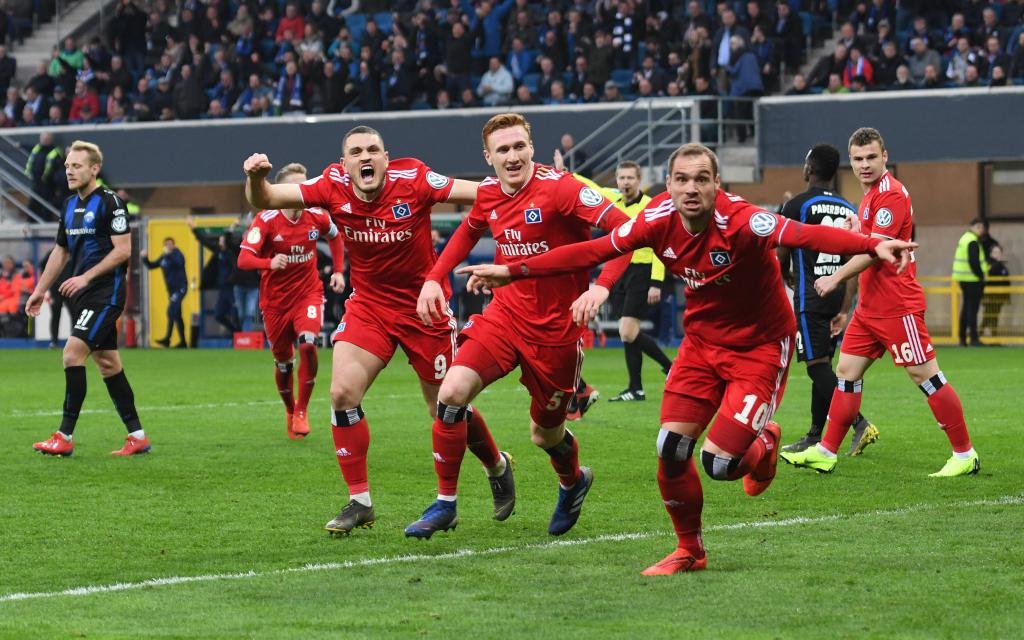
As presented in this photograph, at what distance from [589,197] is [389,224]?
1287 mm

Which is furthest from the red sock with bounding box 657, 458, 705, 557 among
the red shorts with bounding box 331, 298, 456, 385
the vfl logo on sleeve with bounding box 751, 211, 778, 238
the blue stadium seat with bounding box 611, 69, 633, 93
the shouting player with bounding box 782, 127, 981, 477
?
the blue stadium seat with bounding box 611, 69, 633, 93

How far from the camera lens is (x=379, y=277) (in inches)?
345

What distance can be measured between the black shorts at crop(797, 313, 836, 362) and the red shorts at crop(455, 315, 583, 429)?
10.5 ft

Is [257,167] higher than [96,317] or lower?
higher

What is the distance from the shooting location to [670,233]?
684cm

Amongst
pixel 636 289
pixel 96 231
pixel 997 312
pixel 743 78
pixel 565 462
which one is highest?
pixel 743 78

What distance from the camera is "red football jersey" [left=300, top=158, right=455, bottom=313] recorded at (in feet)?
28.2

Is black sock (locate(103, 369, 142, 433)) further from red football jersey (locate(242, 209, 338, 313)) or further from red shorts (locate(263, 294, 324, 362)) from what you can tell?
red football jersey (locate(242, 209, 338, 313))

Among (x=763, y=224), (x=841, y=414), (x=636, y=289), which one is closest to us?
(x=763, y=224)

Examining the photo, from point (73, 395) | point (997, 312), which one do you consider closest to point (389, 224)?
point (73, 395)

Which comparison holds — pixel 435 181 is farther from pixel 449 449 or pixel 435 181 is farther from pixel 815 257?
pixel 815 257

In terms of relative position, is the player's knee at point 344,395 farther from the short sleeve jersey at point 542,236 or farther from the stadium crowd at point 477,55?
the stadium crowd at point 477,55

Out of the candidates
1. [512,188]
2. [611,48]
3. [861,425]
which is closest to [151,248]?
[611,48]

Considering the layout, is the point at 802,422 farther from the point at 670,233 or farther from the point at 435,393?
the point at 670,233
